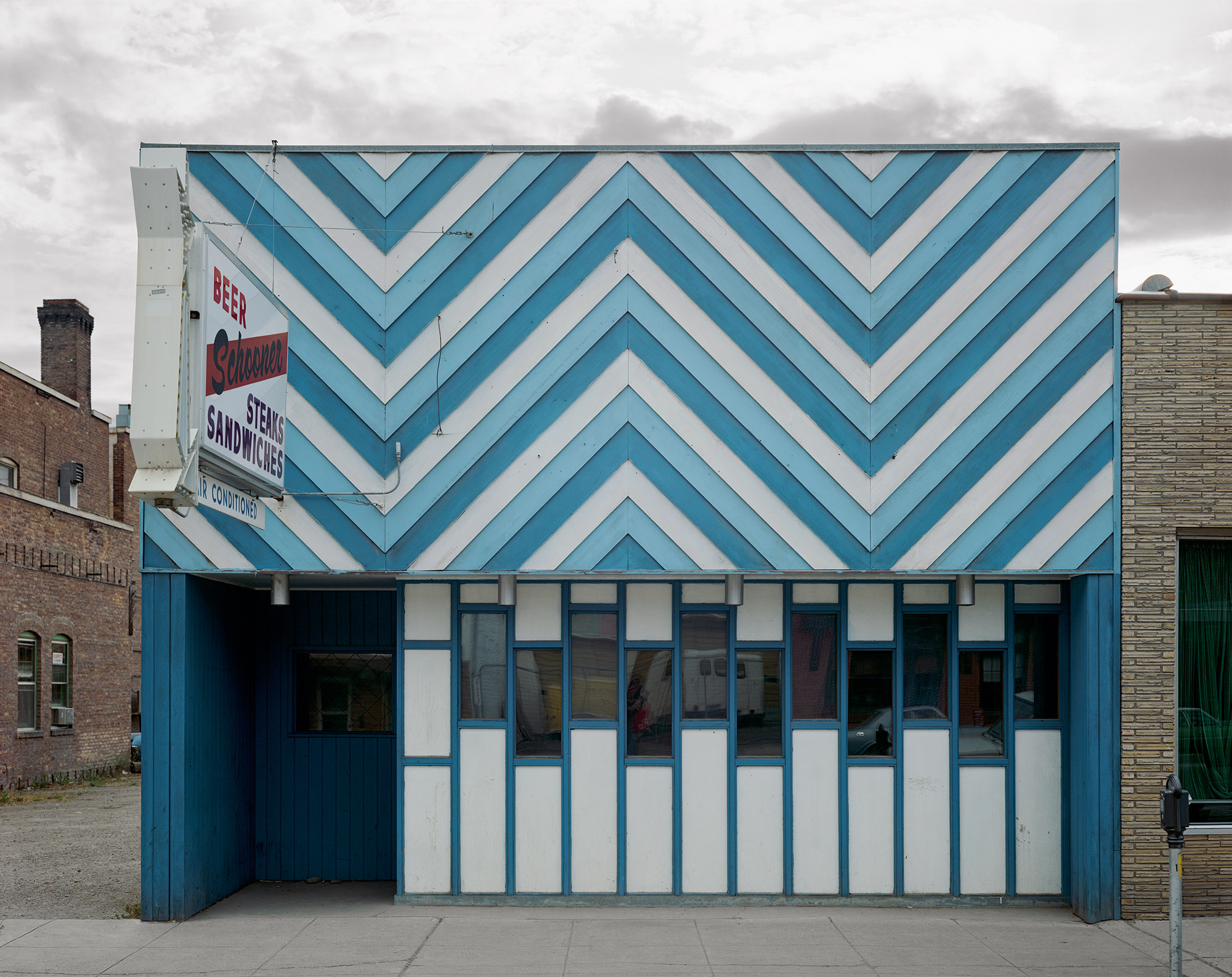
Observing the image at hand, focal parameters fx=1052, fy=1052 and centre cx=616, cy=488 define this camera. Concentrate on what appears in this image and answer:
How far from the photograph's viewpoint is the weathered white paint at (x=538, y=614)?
10438mm

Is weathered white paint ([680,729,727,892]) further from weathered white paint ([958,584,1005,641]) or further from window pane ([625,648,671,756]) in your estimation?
weathered white paint ([958,584,1005,641])

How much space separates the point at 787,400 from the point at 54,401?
2566cm

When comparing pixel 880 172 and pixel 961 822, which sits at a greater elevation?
pixel 880 172

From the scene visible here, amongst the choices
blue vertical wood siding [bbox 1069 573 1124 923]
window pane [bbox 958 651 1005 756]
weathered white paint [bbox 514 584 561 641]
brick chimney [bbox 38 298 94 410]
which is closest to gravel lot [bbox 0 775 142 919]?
weathered white paint [bbox 514 584 561 641]

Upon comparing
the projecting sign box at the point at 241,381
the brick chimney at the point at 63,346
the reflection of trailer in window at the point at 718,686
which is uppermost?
the brick chimney at the point at 63,346

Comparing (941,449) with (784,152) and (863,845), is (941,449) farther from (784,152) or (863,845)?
(863,845)

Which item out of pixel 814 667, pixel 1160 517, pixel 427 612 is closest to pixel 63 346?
pixel 427 612

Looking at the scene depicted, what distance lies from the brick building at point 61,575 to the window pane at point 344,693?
1391cm

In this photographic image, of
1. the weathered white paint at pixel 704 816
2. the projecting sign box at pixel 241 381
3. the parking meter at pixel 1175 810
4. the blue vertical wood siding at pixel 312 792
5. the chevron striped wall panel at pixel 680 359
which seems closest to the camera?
the projecting sign box at pixel 241 381

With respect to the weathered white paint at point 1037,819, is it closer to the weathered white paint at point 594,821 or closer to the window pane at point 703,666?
the window pane at point 703,666

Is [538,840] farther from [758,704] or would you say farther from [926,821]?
[926,821]

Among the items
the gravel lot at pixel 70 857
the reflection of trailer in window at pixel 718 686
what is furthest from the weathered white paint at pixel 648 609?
the gravel lot at pixel 70 857

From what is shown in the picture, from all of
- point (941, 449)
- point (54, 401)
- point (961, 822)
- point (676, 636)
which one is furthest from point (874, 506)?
point (54, 401)

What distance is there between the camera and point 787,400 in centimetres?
1012
